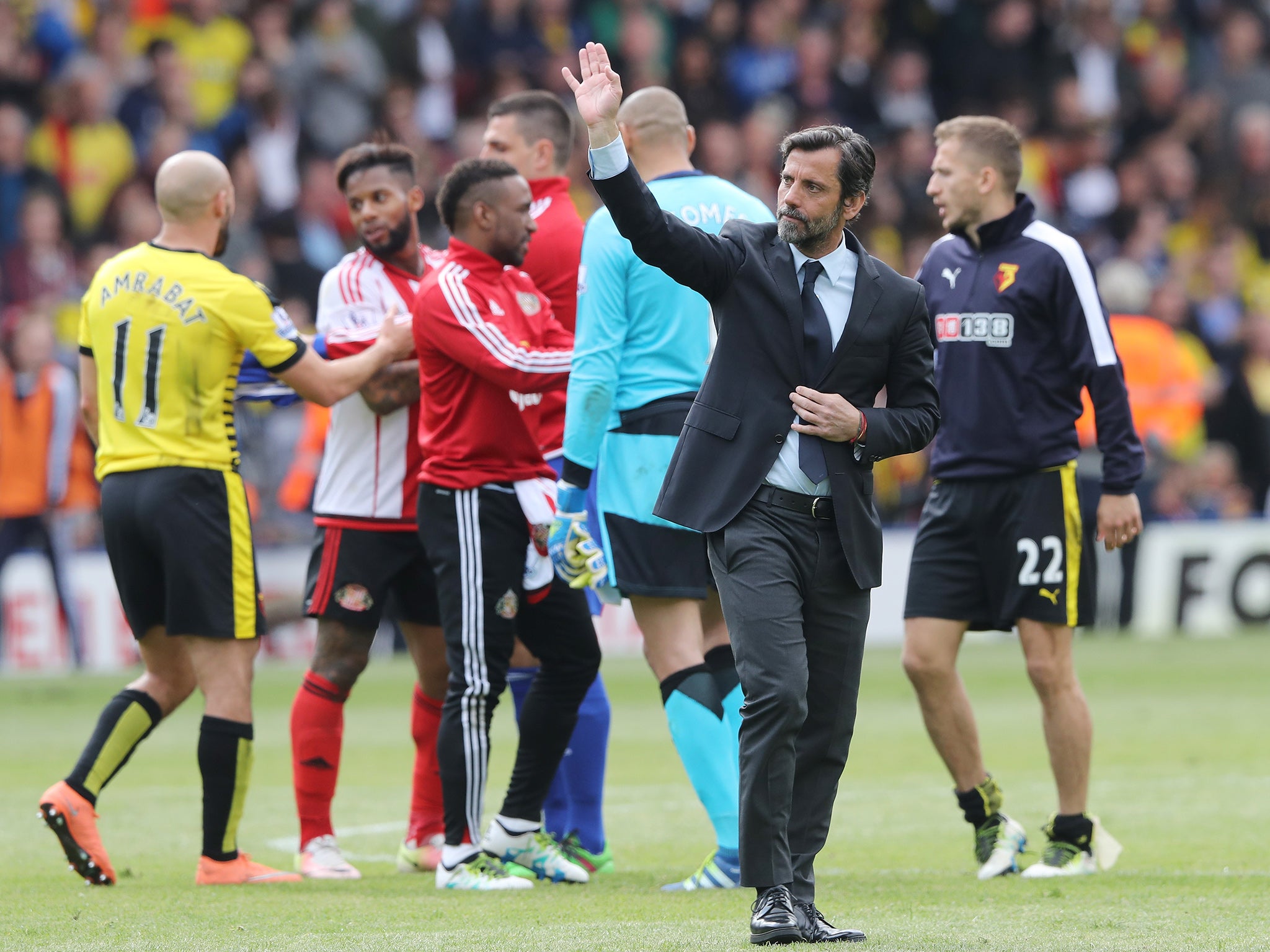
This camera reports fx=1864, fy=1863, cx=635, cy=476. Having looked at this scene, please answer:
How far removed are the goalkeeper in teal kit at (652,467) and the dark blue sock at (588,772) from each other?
1.73ft

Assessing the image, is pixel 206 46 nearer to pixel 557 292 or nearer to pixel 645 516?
pixel 557 292

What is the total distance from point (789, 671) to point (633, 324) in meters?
1.82

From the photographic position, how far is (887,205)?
776 inches

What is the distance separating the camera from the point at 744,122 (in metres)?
20.4

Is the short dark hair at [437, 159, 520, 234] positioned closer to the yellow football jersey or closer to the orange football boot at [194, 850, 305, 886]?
the yellow football jersey

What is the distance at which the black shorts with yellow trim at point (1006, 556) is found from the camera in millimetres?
6816

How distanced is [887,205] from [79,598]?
31.0 ft

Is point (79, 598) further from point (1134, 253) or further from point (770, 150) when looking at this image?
point (1134, 253)

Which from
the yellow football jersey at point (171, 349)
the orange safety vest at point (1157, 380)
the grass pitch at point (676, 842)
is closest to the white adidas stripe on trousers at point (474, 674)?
the grass pitch at point (676, 842)

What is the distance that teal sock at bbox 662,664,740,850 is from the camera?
6277 mm

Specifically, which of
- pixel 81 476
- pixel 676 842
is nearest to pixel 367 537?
pixel 676 842

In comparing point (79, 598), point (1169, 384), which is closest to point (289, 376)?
point (79, 598)

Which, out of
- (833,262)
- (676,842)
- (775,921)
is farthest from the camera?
→ (676,842)

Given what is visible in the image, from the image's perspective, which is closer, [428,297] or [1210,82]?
[428,297]
